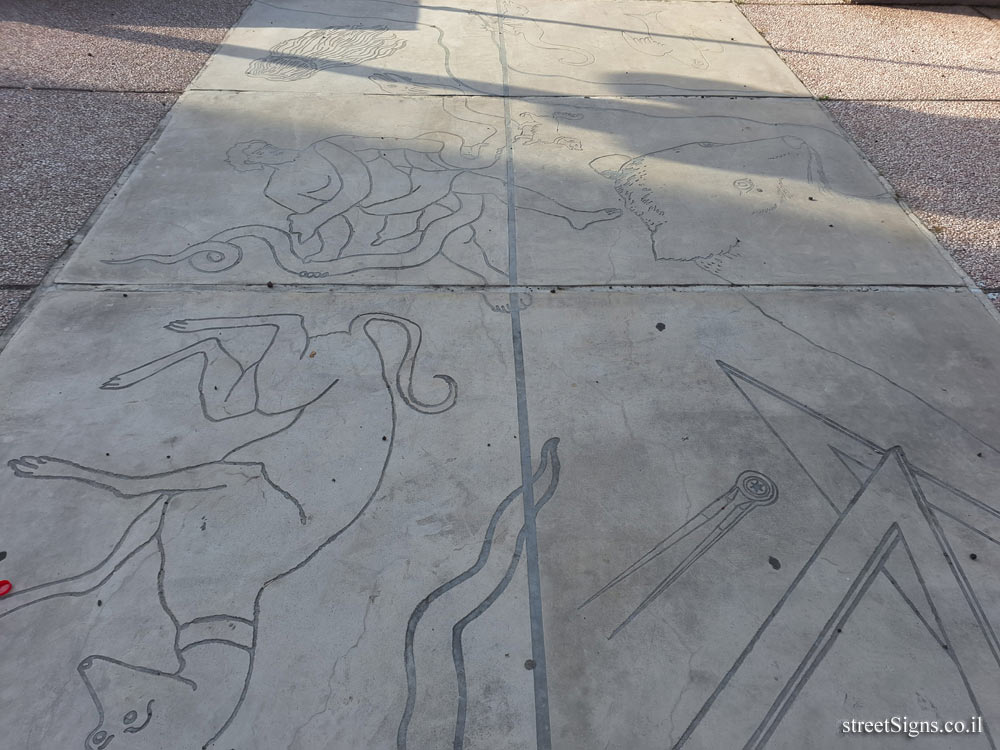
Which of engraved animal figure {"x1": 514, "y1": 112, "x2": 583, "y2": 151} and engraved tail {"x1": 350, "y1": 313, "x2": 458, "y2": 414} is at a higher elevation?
engraved animal figure {"x1": 514, "y1": 112, "x2": 583, "y2": 151}

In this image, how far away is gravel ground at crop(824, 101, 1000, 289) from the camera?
4.27 meters

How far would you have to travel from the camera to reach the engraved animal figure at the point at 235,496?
2240 mm

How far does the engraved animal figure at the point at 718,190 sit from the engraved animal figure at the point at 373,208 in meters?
→ 0.36

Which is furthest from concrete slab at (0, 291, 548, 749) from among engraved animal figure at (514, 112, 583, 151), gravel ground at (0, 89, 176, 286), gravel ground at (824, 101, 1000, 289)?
gravel ground at (824, 101, 1000, 289)

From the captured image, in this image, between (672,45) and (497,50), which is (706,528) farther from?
(672,45)

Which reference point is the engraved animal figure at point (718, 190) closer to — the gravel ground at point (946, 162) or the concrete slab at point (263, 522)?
the gravel ground at point (946, 162)

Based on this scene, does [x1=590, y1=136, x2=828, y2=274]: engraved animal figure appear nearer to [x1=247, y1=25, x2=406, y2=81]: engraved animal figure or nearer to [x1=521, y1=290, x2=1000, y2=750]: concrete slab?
[x1=521, y1=290, x2=1000, y2=750]: concrete slab

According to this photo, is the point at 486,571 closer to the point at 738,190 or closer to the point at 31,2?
the point at 738,190

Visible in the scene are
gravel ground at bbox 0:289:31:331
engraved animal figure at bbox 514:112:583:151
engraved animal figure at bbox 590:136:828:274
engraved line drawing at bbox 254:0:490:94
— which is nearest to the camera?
gravel ground at bbox 0:289:31:331

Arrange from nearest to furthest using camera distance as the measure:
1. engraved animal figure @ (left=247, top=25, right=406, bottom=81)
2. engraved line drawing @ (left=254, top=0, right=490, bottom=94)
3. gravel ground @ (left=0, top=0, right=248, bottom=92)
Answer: gravel ground @ (left=0, top=0, right=248, bottom=92) < engraved line drawing @ (left=254, top=0, right=490, bottom=94) < engraved animal figure @ (left=247, top=25, right=406, bottom=81)

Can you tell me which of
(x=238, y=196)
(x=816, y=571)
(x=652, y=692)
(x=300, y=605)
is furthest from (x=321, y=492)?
(x=238, y=196)

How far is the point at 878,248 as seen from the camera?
418cm

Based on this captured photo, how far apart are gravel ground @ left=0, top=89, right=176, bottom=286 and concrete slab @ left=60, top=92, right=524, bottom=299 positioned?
183 mm

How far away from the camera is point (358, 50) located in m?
6.39
